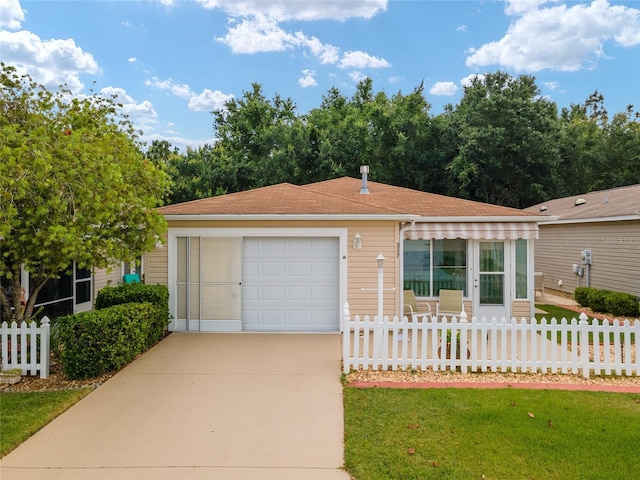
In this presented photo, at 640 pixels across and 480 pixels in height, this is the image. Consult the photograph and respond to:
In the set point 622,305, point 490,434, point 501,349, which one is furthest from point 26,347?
point 622,305

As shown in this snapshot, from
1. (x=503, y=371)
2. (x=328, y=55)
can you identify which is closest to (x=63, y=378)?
(x=503, y=371)

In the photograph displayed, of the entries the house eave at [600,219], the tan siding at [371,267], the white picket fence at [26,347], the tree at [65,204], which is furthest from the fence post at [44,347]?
the house eave at [600,219]

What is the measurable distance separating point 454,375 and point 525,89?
78.6 ft

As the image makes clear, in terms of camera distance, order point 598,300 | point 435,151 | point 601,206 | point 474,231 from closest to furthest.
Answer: point 474,231
point 598,300
point 601,206
point 435,151

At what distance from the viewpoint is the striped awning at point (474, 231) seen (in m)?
10.2

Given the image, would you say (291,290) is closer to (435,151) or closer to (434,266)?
(434,266)

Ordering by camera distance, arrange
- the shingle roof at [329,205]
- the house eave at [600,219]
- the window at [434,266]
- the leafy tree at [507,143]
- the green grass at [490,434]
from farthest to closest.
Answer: the leafy tree at [507,143], the house eave at [600,219], the window at [434,266], the shingle roof at [329,205], the green grass at [490,434]

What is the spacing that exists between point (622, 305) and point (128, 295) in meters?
12.3

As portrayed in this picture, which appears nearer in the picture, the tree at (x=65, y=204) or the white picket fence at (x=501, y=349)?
the tree at (x=65, y=204)

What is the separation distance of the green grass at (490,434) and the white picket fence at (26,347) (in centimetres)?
464

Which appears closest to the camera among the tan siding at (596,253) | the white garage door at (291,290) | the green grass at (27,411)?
the green grass at (27,411)

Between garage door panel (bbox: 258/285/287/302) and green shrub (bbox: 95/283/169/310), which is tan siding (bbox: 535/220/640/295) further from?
green shrub (bbox: 95/283/169/310)

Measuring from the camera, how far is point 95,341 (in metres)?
6.25

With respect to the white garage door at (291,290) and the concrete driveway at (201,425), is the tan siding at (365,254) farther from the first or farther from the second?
the concrete driveway at (201,425)
